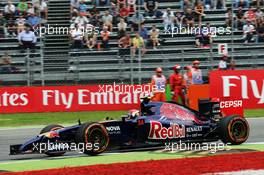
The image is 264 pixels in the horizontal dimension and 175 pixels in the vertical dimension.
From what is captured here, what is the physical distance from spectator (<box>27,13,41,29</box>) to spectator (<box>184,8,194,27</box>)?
604cm

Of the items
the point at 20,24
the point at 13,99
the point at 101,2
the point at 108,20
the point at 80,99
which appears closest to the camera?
the point at 13,99

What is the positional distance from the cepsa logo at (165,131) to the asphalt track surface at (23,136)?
160 cm

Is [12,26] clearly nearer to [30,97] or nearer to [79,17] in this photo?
[79,17]

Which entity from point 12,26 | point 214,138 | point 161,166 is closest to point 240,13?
point 12,26

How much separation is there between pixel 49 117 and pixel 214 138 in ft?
33.0

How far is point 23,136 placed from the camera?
699 inches

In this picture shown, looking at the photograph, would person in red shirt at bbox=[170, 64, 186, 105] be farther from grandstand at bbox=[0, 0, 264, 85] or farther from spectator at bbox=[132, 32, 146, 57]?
spectator at bbox=[132, 32, 146, 57]

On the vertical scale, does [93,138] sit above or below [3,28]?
below

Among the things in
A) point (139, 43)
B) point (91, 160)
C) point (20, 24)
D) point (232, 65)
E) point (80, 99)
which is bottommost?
point (91, 160)

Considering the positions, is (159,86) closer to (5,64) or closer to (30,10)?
(5,64)

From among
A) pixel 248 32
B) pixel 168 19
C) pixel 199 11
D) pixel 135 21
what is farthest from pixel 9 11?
pixel 248 32

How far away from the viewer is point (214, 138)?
562 inches

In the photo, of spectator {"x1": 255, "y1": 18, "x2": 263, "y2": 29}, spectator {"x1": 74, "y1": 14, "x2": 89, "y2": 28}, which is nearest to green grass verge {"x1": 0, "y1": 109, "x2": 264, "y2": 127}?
spectator {"x1": 74, "y1": 14, "x2": 89, "y2": 28}

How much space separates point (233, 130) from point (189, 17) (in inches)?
615
